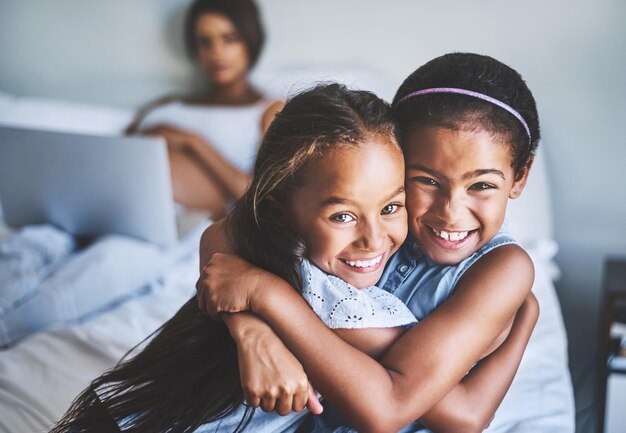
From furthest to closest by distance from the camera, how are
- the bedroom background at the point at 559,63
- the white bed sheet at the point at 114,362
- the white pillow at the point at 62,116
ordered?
the white pillow at the point at 62,116
the bedroom background at the point at 559,63
the white bed sheet at the point at 114,362

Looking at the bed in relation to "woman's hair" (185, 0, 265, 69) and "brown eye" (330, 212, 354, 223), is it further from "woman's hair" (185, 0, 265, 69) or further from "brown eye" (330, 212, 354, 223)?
"woman's hair" (185, 0, 265, 69)

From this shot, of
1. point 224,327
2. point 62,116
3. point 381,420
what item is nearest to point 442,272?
point 381,420

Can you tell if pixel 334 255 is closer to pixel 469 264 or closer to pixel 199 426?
pixel 469 264

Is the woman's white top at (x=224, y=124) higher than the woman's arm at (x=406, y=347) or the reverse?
higher

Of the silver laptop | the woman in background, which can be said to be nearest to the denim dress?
the silver laptop

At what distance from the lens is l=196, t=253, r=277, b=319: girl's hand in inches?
20.8

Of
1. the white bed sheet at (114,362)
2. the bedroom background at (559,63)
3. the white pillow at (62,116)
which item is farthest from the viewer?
the white pillow at (62,116)

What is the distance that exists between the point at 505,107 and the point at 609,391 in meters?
0.43

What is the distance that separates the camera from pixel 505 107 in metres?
0.49

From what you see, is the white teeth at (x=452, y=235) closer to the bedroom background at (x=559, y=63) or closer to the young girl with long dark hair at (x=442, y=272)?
the young girl with long dark hair at (x=442, y=272)

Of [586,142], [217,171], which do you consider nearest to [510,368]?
[586,142]

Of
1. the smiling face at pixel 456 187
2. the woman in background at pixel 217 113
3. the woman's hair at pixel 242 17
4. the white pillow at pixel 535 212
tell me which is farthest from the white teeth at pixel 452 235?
the woman's hair at pixel 242 17

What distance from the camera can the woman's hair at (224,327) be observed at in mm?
522

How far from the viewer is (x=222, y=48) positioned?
5.92 ft
